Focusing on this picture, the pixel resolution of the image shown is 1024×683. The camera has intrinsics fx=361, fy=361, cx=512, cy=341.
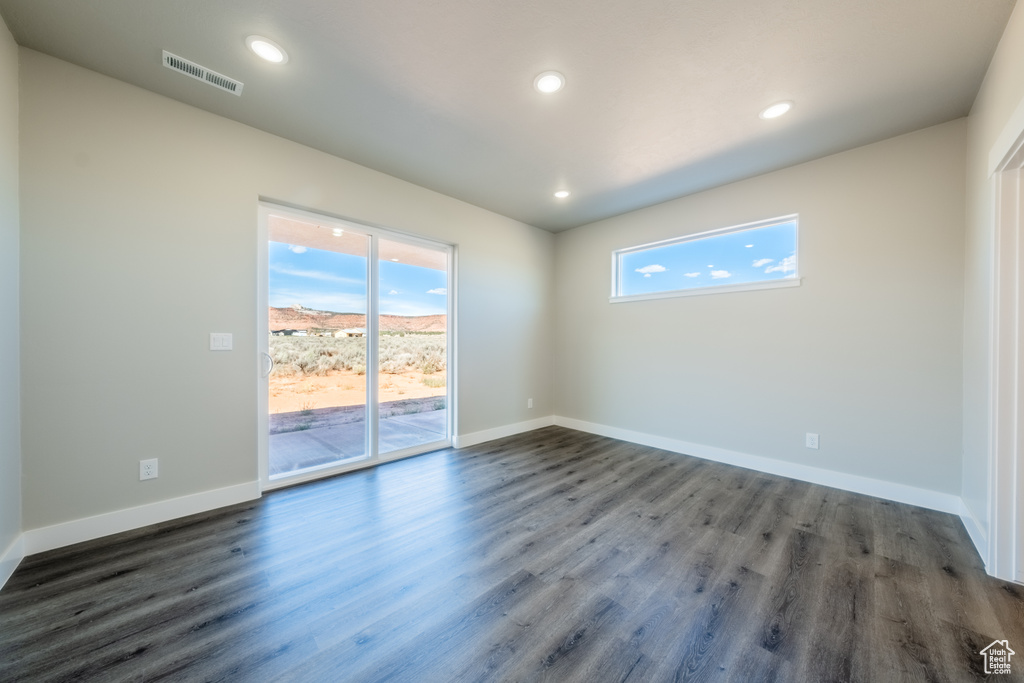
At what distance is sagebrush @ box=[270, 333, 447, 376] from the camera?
9.94 ft

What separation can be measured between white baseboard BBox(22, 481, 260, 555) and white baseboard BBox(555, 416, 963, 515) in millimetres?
3828

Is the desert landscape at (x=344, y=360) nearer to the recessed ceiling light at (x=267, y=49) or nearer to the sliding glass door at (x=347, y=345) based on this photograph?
the sliding glass door at (x=347, y=345)

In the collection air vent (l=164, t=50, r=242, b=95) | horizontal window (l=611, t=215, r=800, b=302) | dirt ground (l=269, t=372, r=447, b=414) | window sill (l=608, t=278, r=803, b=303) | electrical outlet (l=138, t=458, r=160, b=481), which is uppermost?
air vent (l=164, t=50, r=242, b=95)

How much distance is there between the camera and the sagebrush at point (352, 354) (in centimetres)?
303

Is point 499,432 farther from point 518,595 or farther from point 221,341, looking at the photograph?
point 221,341

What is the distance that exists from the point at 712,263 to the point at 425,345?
3161 mm

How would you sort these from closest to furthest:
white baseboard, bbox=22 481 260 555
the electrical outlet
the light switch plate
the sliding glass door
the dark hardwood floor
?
the dark hardwood floor
white baseboard, bbox=22 481 260 555
the electrical outlet
the light switch plate
the sliding glass door

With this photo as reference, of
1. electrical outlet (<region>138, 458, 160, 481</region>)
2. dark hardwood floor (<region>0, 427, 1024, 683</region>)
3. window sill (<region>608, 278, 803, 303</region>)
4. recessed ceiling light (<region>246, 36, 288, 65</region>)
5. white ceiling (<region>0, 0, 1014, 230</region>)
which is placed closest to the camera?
dark hardwood floor (<region>0, 427, 1024, 683</region>)

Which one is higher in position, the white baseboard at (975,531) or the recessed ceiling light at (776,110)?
the recessed ceiling light at (776,110)

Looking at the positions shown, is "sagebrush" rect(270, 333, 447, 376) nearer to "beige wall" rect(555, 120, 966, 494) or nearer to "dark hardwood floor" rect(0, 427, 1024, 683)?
"dark hardwood floor" rect(0, 427, 1024, 683)

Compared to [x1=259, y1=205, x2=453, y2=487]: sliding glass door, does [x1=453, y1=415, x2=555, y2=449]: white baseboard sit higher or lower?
lower

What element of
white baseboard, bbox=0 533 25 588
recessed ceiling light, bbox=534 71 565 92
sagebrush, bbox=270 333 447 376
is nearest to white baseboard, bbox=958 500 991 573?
recessed ceiling light, bbox=534 71 565 92

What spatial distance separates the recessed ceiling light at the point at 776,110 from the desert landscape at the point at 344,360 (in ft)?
10.8

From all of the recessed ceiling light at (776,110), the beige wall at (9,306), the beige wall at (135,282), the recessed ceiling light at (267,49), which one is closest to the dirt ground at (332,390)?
the beige wall at (135,282)
